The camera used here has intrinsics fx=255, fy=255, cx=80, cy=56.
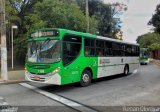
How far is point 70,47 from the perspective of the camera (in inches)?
482

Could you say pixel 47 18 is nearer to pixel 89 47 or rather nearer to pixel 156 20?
pixel 89 47

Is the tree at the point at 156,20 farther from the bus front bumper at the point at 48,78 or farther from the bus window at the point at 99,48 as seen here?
the bus front bumper at the point at 48,78

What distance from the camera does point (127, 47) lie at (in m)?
19.3

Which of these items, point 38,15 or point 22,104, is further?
point 38,15

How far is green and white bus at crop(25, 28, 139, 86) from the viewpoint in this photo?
11.6m

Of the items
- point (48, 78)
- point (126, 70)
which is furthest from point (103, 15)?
point (48, 78)

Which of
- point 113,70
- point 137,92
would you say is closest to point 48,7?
point 113,70

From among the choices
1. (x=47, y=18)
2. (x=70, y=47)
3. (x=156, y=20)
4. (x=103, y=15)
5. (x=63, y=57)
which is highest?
(x=103, y=15)

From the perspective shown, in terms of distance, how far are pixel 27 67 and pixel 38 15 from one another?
12.8m

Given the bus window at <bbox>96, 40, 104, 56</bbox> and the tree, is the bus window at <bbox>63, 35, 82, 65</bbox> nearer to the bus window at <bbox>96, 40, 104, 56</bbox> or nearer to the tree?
the bus window at <bbox>96, 40, 104, 56</bbox>

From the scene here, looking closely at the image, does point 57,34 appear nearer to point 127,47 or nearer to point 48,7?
point 127,47

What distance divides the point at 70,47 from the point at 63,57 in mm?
812

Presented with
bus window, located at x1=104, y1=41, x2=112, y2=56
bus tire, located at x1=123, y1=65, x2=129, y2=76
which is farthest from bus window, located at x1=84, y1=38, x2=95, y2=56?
bus tire, located at x1=123, y1=65, x2=129, y2=76

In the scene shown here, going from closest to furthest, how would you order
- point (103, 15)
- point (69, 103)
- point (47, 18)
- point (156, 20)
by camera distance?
point (69, 103), point (47, 18), point (156, 20), point (103, 15)
